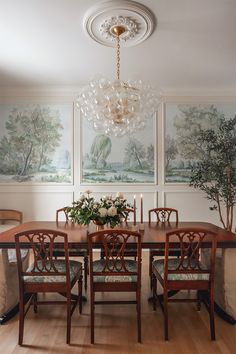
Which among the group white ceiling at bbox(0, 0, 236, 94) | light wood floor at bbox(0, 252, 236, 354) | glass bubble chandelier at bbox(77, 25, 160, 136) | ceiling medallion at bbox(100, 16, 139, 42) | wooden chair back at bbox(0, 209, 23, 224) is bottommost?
light wood floor at bbox(0, 252, 236, 354)

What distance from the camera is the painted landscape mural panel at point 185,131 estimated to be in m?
4.76

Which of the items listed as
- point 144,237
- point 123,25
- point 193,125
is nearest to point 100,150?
point 193,125

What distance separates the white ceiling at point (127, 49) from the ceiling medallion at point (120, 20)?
74 mm

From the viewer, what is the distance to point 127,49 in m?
3.34

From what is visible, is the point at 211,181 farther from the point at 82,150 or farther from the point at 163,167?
the point at 82,150

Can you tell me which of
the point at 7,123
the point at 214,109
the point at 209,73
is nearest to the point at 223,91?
the point at 214,109

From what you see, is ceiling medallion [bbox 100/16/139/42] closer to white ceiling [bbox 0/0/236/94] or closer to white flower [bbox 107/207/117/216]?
white ceiling [bbox 0/0/236/94]

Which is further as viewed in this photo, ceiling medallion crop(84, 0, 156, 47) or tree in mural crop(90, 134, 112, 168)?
tree in mural crop(90, 134, 112, 168)

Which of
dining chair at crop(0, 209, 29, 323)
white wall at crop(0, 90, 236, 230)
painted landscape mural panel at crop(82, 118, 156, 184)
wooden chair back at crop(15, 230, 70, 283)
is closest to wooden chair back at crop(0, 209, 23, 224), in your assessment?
white wall at crop(0, 90, 236, 230)

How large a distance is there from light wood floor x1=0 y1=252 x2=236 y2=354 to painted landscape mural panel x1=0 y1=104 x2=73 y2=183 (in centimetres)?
254

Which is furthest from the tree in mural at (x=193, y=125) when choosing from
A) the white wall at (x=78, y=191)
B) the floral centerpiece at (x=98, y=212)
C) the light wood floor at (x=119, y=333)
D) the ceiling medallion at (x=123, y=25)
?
the light wood floor at (x=119, y=333)

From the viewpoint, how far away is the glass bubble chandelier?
289 cm

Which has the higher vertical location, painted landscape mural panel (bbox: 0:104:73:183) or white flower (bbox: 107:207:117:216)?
painted landscape mural panel (bbox: 0:104:73:183)

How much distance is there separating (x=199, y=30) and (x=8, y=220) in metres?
4.13
